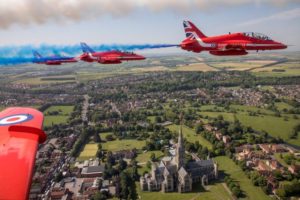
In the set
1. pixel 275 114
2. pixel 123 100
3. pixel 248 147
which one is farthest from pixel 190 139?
pixel 123 100

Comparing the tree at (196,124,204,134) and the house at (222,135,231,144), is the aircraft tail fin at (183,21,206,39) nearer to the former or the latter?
the house at (222,135,231,144)

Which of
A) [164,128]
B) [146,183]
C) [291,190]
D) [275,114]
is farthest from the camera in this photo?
[275,114]

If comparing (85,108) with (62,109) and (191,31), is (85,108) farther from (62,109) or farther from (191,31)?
(191,31)

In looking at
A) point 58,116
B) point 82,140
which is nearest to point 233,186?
point 82,140

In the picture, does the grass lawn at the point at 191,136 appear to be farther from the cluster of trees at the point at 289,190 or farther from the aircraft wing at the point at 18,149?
the aircraft wing at the point at 18,149

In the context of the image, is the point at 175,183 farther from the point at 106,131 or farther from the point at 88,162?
the point at 106,131

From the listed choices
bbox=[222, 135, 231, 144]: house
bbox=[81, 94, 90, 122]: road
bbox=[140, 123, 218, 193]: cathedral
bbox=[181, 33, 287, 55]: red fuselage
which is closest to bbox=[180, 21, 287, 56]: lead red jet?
bbox=[181, 33, 287, 55]: red fuselage
